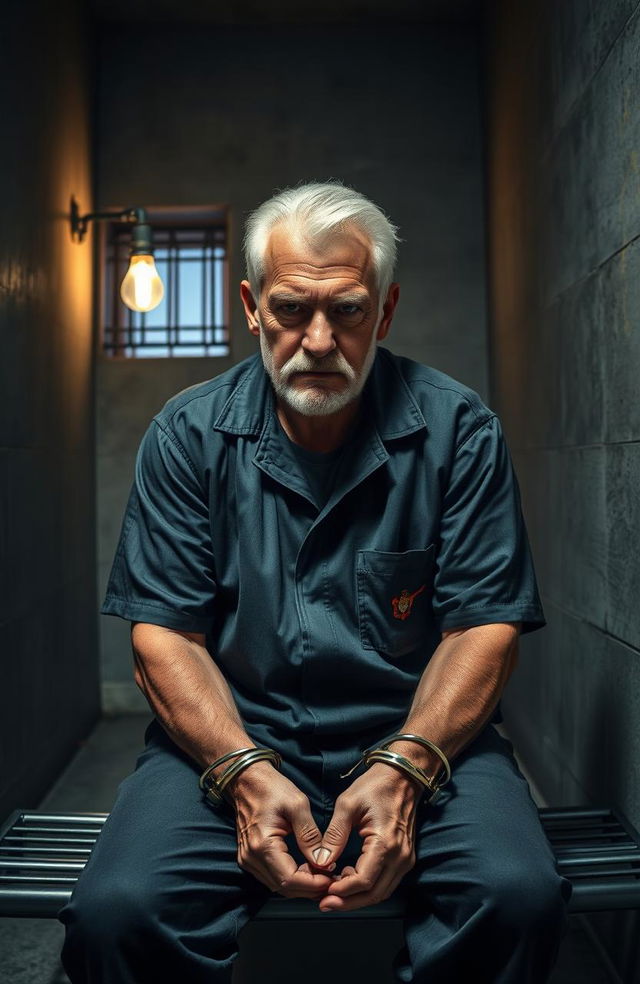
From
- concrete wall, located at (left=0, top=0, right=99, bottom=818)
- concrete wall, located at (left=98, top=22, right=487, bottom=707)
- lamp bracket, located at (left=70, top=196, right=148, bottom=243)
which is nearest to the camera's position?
concrete wall, located at (left=0, top=0, right=99, bottom=818)

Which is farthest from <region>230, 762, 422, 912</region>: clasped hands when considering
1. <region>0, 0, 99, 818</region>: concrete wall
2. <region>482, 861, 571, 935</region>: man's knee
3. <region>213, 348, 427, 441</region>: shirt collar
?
<region>0, 0, 99, 818</region>: concrete wall

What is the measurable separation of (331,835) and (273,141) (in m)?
3.67

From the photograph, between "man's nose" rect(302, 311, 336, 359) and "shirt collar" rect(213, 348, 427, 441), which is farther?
"shirt collar" rect(213, 348, 427, 441)

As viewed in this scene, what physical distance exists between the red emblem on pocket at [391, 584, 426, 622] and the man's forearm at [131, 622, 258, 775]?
0.36m

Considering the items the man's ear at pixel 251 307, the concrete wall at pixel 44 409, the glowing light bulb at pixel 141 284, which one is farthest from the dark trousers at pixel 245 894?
the glowing light bulb at pixel 141 284

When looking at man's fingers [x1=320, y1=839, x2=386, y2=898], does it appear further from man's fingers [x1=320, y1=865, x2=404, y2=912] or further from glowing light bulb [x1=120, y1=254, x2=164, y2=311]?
glowing light bulb [x1=120, y1=254, x2=164, y2=311]

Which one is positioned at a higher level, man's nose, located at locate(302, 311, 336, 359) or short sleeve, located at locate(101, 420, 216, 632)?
man's nose, located at locate(302, 311, 336, 359)

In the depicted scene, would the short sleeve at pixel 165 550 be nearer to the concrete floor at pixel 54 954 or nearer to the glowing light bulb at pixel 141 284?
the concrete floor at pixel 54 954

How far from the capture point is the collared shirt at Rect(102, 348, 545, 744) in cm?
178

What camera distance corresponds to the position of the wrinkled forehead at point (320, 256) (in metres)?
1.74

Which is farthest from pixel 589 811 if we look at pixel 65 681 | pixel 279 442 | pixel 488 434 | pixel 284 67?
pixel 284 67

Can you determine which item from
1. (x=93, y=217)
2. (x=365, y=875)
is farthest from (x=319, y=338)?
(x=93, y=217)

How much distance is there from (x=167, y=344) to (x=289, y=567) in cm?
292

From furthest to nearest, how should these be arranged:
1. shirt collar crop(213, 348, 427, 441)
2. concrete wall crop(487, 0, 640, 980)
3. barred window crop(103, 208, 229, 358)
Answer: barred window crop(103, 208, 229, 358) → concrete wall crop(487, 0, 640, 980) → shirt collar crop(213, 348, 427, 441)
